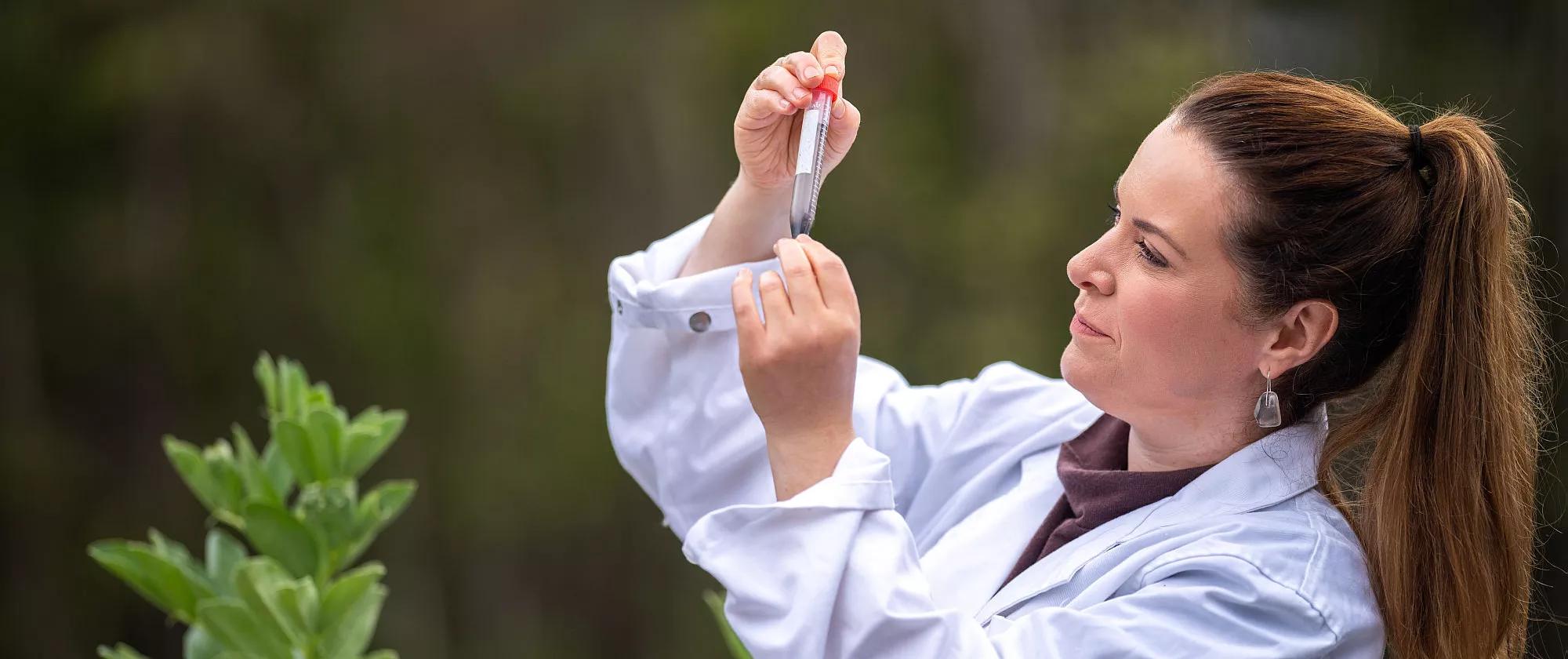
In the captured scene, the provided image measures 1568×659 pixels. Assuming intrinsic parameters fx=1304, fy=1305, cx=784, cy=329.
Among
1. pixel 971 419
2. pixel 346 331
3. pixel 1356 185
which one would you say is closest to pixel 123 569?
pixel 971 419

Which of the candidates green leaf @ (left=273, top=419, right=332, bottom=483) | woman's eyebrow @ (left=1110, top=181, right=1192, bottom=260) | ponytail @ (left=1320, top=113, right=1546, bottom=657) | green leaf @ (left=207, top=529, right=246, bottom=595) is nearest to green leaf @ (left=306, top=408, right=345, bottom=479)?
green leaf @ (left=273, top=419, right=332, bottom=483)

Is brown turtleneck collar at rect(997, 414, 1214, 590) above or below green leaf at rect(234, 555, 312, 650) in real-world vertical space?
below

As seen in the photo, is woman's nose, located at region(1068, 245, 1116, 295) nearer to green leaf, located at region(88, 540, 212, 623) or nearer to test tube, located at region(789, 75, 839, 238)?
test tube, located at region(789, 75, 839, 238)

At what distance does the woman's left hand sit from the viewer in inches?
28.7

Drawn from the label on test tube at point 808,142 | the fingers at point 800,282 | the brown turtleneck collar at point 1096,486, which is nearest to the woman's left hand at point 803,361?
the fingers at point 800,282

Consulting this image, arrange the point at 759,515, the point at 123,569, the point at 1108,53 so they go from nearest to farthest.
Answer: the point at 759,515 → the point at 123,569 → the point at 1108,53

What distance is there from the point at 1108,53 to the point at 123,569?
6.58ft

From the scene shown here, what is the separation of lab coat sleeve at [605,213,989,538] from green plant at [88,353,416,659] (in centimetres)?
19

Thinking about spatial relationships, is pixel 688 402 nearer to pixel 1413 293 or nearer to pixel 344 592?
pixel 344 592

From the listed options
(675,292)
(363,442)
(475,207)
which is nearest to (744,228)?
(675,292)

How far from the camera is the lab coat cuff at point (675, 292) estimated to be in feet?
3.11

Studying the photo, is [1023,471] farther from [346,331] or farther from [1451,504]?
[346,331]

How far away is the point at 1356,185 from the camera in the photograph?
2.60 ft

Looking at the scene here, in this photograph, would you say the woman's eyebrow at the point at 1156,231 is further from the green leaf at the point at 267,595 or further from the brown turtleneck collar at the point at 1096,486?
the green leaf at the point at 267,595
